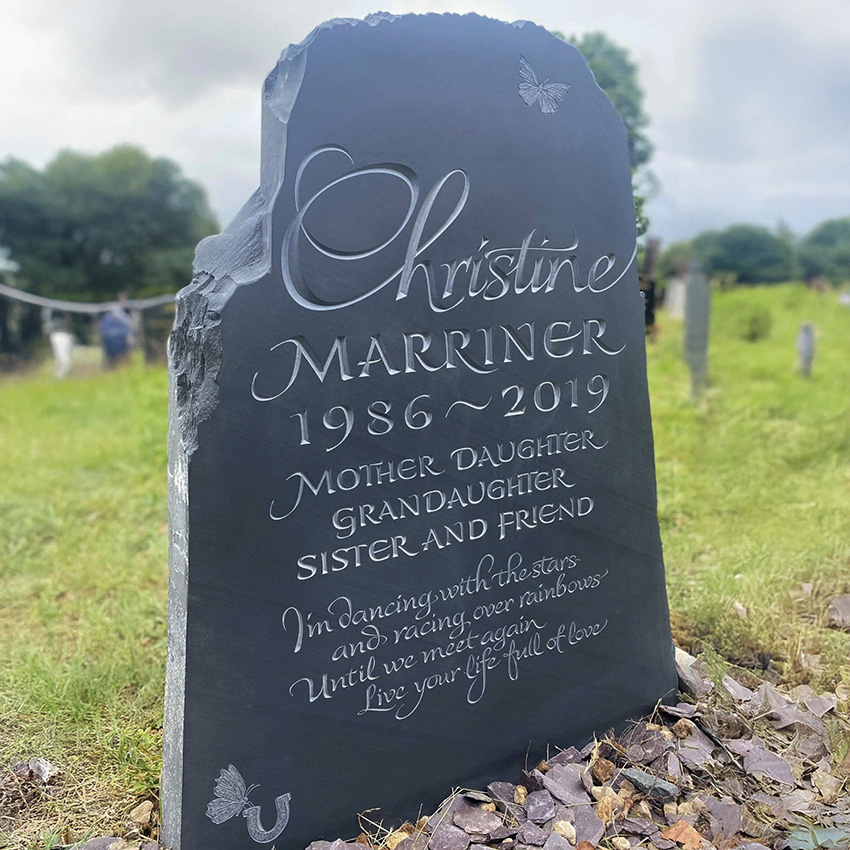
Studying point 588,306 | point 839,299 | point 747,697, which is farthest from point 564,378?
point 839,299

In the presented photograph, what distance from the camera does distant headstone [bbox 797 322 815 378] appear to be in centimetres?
891

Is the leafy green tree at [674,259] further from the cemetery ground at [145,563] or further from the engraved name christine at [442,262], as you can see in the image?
the engraved name christine at [442,262]

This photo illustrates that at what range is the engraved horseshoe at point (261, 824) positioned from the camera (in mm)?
2041

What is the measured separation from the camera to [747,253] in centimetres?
2170

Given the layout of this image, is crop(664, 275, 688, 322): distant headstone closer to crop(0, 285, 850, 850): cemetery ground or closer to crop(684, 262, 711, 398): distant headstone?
crop(0, 285, 850, 850): cemetery ground

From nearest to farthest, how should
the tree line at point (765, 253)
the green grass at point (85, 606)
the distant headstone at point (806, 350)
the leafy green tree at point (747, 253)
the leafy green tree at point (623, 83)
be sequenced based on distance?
the green grass at point (85, 606) → the leafy green tree at point (623, 83) → the distant headstone at point (806, 350) → the tree line at point (765, 253) → the leafy green tree at point (747, 253)

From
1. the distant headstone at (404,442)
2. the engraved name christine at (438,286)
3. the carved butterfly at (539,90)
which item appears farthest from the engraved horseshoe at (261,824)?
the carved butterfly at (539,90)

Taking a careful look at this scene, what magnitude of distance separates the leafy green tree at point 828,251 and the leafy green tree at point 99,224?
14.4m

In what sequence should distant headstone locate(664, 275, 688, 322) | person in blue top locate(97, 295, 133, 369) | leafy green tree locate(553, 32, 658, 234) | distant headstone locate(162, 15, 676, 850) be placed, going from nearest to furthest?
distant headstone locate(162, 15, 676, 850), leafy green tree locate(553, 32, 658, 234), person in blue top locate(97, 295, 133, 369), distant headstone locate(664, 275, 688, 322)

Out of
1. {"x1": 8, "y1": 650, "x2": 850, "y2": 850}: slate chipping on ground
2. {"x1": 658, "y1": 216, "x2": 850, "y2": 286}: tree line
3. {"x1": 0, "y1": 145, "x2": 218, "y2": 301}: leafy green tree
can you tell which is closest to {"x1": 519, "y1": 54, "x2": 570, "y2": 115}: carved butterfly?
{"x1": 8, "y1": 650, "x2": 850, "y2": 850}: slate chipping on ground

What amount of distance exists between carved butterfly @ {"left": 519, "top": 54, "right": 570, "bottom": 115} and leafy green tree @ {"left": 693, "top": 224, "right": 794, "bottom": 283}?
1950cm

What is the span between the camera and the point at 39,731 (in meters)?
2.62

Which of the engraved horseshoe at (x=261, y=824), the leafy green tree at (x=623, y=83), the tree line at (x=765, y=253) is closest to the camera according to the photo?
the engraved horseshoe at (x=261, y=824)

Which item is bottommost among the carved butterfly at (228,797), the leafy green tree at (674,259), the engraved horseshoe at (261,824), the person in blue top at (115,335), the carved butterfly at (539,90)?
the engraved horseshoe at (261,824)
